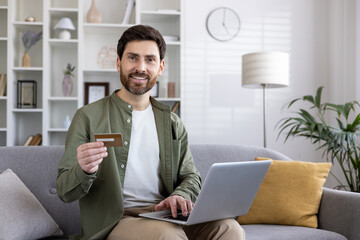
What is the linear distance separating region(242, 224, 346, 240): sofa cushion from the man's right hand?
91 cm

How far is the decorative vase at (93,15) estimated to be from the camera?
13.6 feet

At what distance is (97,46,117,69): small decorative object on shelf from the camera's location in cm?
428

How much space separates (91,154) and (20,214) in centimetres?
71

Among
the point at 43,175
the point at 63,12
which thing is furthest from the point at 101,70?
the point at 43,175

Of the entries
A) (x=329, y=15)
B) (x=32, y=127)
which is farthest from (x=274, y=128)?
(x=32, y=127)

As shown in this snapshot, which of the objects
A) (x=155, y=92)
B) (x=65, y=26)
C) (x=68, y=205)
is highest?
(x=65, y=26)

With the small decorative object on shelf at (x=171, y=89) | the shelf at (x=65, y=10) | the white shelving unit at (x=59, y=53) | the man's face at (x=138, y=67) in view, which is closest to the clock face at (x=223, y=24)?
the white shelving unit at (x=59, y=53)

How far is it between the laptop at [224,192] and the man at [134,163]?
49 mm

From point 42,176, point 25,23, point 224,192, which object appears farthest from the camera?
point 25,23

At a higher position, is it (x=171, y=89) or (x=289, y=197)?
(x=171, y=89)

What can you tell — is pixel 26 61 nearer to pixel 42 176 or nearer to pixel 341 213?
pixel 42 176

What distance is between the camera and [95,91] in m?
4.27

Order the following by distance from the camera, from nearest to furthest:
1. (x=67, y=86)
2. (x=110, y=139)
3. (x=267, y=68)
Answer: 1. (x=110, y=139)
2. (x=267, y=68)
3. (x=67, y=86)

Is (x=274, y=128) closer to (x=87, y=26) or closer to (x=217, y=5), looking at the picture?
(x=217, y=5)
